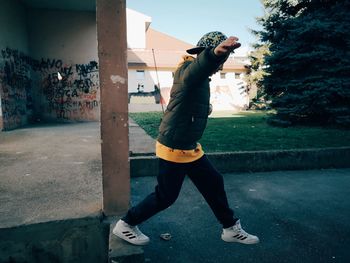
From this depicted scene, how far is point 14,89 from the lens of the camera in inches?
386

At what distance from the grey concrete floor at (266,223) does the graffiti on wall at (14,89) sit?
6546 mm

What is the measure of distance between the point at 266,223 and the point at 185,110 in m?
1.97

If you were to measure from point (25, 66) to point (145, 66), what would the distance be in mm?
Result: 19722

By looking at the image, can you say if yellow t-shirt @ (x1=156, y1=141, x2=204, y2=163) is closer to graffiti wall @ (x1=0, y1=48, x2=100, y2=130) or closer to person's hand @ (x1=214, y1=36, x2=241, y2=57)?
person's hand @ (x1=214, y1=36, x2=241, y2=57)

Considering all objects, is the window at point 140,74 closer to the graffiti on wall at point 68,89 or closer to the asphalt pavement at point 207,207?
the graffiti on wall at point 68,89

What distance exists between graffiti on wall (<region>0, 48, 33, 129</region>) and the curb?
6.30 meters

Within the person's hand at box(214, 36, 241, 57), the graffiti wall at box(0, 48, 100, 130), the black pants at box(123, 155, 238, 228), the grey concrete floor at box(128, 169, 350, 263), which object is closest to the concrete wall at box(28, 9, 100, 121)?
the graffiti wall at box(0, 48, 100, 130)

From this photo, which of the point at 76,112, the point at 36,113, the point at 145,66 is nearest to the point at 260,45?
the point at 145,66

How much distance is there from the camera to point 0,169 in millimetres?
4668

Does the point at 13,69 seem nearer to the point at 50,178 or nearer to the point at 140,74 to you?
the point at 50,178

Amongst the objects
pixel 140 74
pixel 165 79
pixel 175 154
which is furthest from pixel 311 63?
pixel 140 74

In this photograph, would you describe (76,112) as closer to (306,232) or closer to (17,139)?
(17,139)

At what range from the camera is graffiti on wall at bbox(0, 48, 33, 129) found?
9.09 m

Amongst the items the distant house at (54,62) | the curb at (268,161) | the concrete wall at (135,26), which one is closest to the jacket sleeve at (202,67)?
the curb at (268,161)
